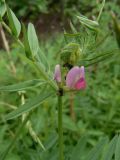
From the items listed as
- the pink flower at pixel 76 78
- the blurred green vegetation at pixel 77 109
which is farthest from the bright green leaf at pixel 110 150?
the blurred green vegetation at pixel 77 109

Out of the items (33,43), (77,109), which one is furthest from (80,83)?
(77,109)

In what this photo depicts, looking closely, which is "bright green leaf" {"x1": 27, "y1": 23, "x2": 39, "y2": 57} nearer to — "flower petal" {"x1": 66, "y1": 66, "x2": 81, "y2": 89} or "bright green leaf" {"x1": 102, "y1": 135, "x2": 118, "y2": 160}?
"flower petal" {"x1": 66, "y1": 66, "x2": 81, "y2": 89}

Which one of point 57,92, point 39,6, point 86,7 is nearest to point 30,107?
point 57,92

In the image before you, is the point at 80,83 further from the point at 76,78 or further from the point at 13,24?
the point at 13,24

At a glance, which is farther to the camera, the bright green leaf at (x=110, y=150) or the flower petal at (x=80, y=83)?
the bright green leaf at (x=110, y=150)

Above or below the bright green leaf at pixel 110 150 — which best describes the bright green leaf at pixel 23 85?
above

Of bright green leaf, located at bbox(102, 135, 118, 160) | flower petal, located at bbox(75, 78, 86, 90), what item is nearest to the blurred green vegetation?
bright green leaf, located at bbox(102, 135, 118, 160)

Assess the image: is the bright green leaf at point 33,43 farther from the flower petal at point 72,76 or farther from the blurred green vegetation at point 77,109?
the blurred green vegetation at point 77,109

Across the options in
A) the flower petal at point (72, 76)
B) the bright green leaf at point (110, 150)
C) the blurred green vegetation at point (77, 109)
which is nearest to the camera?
the flower petal at point (72, 76)
